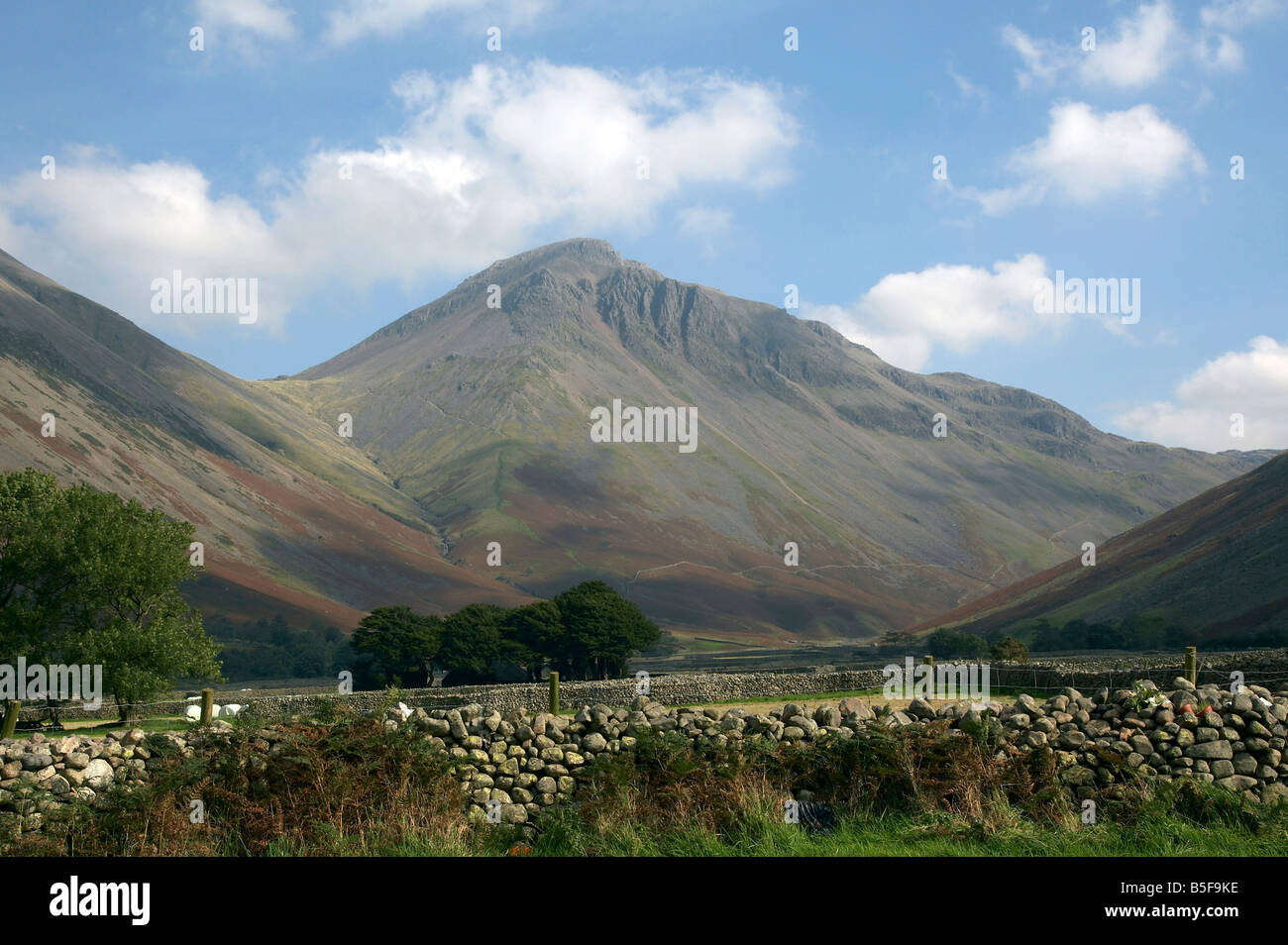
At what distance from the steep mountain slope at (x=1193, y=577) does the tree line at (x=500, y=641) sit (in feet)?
187

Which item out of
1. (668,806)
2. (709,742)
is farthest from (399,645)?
(668,806)

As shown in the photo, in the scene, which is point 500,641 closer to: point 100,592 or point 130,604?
point 130,604

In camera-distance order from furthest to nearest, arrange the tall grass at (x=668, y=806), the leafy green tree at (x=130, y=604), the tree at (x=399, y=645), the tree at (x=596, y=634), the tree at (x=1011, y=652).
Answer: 1. the tree at (x=596, y=634)
2. the tree at (x=399, y=645)
3. the tree at (x=1011, y=652)
4. the leafy green tree at (x=130, y=604)
5. the tall grass at (x=668, y=806)

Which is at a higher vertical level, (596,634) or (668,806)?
(668,806)

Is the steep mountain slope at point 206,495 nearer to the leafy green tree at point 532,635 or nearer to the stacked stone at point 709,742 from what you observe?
the leafy green tree at point 532,635

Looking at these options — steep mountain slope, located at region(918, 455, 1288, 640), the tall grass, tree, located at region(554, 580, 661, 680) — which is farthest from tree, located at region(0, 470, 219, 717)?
steep mountain slope, located at region(918, 455, 1288, 640)

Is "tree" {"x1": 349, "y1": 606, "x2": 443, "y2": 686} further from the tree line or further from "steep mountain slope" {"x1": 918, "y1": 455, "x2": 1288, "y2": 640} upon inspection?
"steep mountain slope" {"x1": 918, "y1": 455, "x2": 1288, "y2": 640}

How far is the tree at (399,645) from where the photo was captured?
6469cm

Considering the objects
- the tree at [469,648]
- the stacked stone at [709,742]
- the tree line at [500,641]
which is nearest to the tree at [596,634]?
the tree line at [500,641]

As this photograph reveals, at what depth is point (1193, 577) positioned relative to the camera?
107 metres

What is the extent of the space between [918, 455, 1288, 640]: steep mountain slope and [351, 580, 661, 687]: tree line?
56912 mm

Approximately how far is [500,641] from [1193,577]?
80.4 meters
